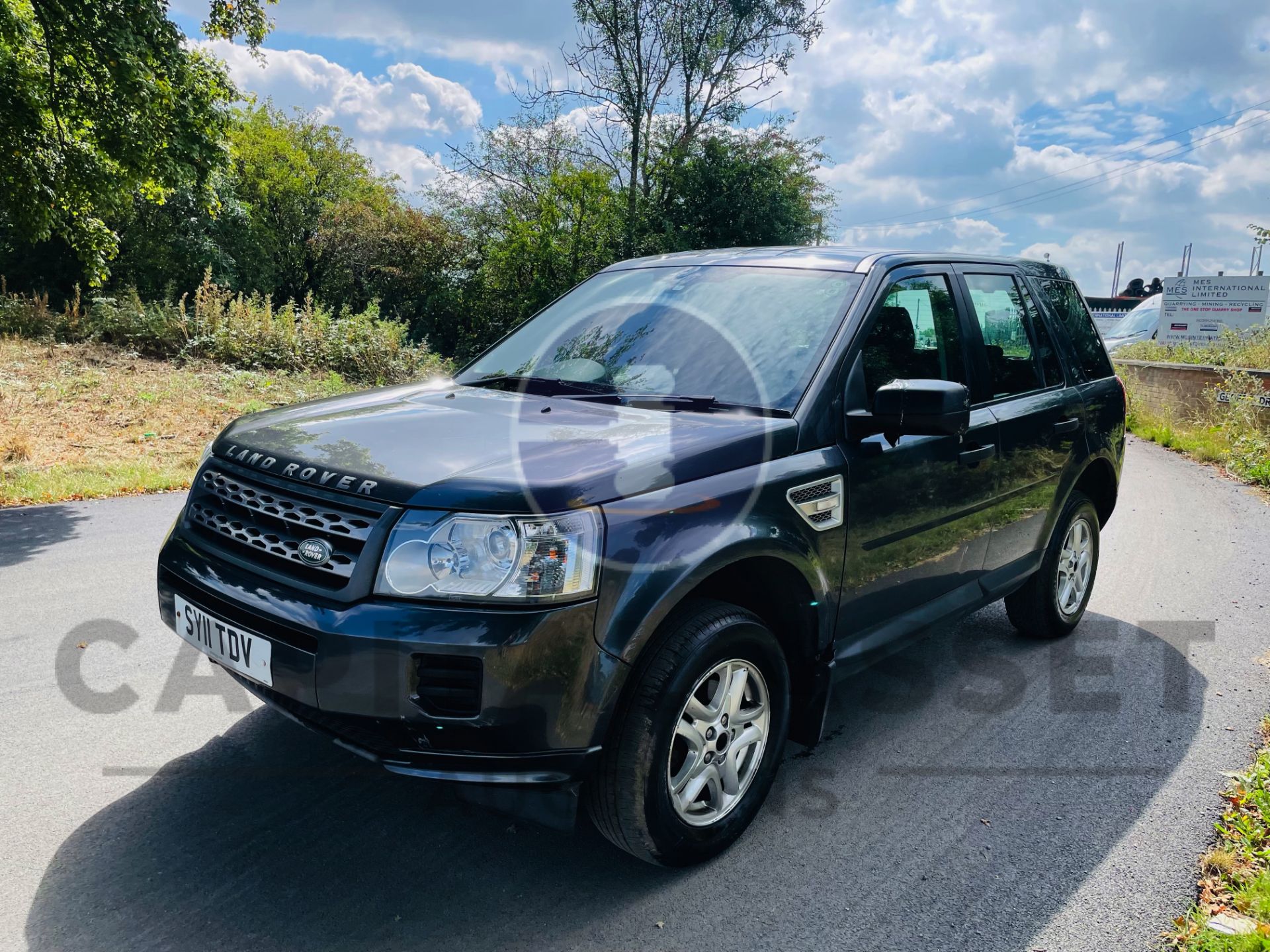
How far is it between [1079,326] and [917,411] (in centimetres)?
251

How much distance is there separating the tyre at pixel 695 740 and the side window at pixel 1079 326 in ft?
9.56

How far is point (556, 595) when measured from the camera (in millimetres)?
2346

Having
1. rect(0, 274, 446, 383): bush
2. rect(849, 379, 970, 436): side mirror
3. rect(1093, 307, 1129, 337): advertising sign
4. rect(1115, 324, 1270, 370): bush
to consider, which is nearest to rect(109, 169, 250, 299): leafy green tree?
rect(0, 274, 446, 383): bush

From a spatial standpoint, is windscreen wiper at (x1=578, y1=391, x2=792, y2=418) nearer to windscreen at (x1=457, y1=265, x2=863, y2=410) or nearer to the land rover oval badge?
windscreen at (x1=457, y1=265, x2=863, y2=410)

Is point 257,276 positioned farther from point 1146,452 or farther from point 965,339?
point 965,339

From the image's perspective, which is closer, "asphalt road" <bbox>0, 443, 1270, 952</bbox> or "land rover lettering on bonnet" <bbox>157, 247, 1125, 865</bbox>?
"land rover lettering on bonnet" <bbox>157, 247, 1125, 865</bbox>

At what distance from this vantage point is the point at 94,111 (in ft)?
30.2

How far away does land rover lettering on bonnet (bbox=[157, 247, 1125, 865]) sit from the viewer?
2355mm

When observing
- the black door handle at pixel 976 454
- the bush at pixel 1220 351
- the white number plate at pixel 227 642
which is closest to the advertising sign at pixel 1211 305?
the bush at pixel 1220 351

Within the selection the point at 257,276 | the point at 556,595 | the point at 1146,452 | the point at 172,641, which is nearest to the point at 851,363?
the point at 556,595

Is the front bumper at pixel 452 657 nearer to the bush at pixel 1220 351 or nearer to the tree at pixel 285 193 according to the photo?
the bush at pixel 1220 351

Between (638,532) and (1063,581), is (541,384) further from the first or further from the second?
(1063,581)

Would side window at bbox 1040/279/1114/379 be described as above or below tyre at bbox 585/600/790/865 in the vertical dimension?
above

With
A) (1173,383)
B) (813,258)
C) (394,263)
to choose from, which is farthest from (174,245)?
(813,258)
